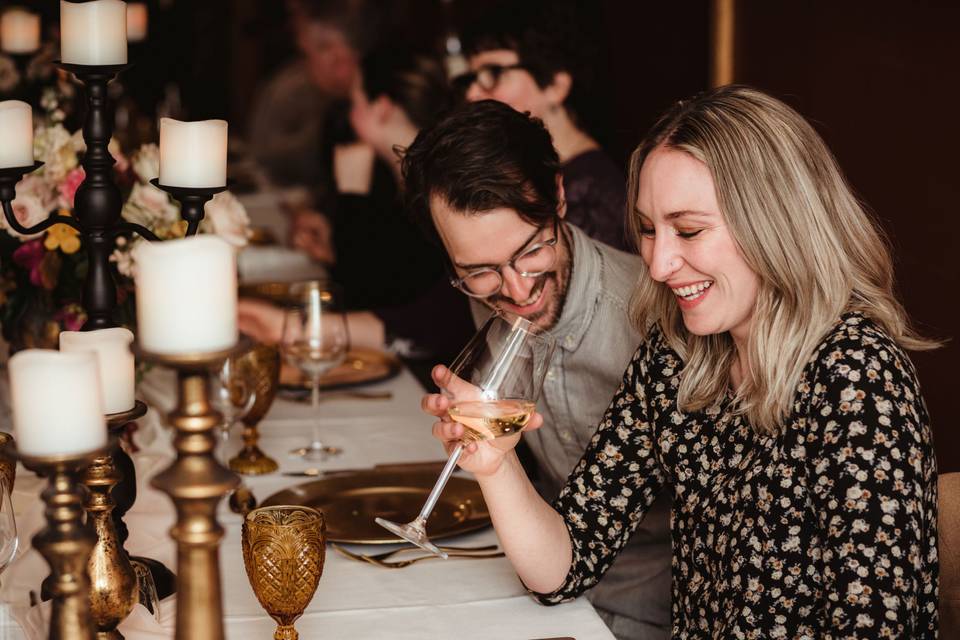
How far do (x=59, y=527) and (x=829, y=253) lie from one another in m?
1.01

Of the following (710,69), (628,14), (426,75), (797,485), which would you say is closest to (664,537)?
(797,485)


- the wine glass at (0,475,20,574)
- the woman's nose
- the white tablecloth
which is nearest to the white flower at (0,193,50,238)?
the white tablecloth

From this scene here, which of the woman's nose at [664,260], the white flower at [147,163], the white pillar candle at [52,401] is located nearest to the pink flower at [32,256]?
the white flower at [147,163]

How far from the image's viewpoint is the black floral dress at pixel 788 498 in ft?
4.42

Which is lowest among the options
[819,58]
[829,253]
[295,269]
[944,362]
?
[295,269]

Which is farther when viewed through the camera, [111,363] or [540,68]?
[540,68]

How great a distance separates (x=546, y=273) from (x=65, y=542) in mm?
1126

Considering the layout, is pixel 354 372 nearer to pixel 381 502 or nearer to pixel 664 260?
pixel 381 502

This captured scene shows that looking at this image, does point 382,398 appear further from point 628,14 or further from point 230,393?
point 628,14

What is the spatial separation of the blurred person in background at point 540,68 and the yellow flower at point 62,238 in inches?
49.1

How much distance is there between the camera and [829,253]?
1489mm

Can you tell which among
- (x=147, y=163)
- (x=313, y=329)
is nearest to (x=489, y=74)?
(x=147, y=163)

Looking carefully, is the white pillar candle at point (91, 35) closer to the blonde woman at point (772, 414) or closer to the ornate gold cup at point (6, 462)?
the ornate gold cup at point (6, 462)

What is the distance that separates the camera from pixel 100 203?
58.2 inches
